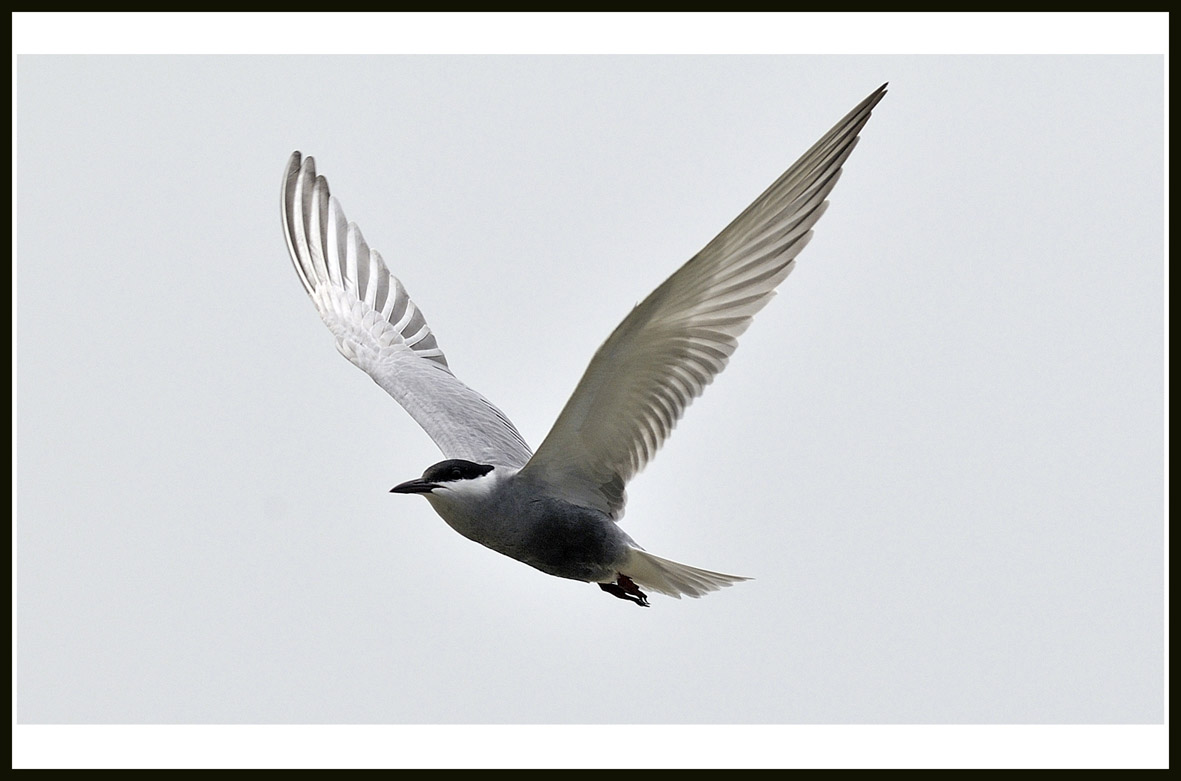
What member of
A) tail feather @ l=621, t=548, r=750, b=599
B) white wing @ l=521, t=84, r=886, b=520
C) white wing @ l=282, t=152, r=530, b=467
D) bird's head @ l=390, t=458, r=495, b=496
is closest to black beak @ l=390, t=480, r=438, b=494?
bird's head @ l=390, t=458, r=495, b=496

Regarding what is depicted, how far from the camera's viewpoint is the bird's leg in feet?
19.1

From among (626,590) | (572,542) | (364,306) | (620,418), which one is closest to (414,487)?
(572,542)

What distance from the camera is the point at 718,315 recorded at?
200 inches

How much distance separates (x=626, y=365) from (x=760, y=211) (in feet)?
2.65

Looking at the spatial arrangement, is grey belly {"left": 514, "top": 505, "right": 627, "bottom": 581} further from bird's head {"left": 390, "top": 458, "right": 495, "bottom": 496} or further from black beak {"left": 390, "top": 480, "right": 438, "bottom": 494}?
black beak {"left": 390, "top": 480, "right": 438, "bottom": 494}

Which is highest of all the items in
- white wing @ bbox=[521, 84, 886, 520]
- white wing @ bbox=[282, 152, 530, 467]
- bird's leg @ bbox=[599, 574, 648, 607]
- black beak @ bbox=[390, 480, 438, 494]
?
white wing @ bbox=[282, 152, 530, 467]

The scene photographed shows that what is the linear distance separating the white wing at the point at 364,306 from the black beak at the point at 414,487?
123 cm

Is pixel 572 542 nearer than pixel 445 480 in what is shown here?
No

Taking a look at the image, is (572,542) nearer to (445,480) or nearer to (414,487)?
(445,480)

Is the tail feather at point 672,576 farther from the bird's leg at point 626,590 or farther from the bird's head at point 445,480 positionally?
the bird's head at point 445,480

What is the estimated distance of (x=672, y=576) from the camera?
5.66 meters

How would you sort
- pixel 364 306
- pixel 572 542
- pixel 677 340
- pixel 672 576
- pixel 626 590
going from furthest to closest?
pixel 364 306 < pixel 626 590 < pixel 672 576 < pixel 572 542 < pixel 677 340

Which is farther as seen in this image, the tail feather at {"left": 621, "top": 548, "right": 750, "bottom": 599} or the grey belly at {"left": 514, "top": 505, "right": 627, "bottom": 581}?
the tail feather at {"left": 621, "top": 548, "right": 750, "bottom": 599}

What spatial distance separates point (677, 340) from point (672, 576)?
1.09m
